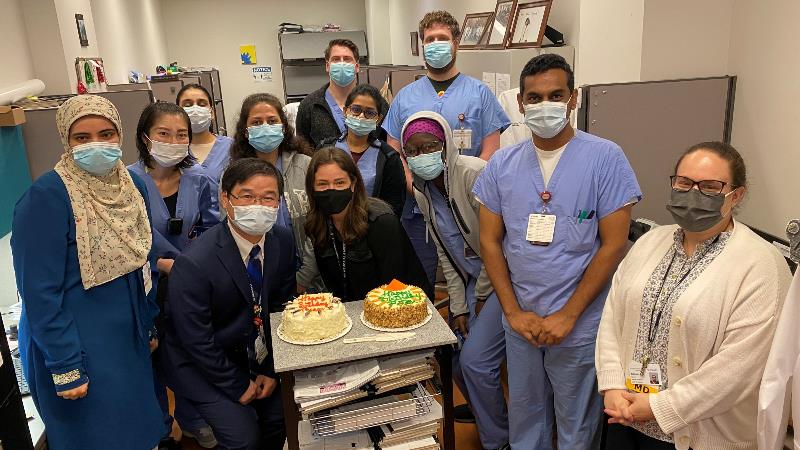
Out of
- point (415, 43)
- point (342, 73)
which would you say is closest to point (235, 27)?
point (415, 43)

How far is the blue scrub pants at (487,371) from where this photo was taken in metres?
2.41

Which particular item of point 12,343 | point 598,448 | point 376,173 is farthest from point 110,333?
point 598,448

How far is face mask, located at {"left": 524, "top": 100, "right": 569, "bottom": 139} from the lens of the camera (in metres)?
1.99

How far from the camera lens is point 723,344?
1.57 meters

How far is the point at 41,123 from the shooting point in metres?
3.04

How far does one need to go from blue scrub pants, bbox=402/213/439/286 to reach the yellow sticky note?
837 centimetres

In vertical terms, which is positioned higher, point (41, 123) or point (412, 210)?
point (41, 123)

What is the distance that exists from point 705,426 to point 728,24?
2.27 metres

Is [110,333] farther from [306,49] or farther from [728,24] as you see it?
[306,49]

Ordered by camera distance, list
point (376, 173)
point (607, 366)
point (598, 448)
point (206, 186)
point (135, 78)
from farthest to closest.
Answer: point (135, 78)
point (376, 173)
point (206, 186)
point (598, 448)
point (607, 366)

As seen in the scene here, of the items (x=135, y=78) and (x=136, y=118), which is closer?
(x=136, y=118)

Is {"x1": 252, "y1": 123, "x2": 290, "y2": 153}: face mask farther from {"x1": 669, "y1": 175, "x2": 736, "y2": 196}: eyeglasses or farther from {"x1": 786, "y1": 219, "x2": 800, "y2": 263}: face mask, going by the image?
{"x1": 786, "y1": 219, "x2": 800, "y2": 263}: face mask

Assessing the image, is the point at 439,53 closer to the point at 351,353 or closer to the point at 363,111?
the point at 363,111

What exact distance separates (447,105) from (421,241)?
750 mm
